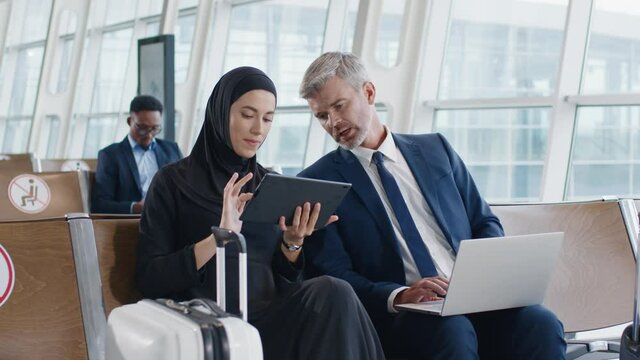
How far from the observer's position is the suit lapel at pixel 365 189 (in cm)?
253

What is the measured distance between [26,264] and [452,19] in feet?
14.8

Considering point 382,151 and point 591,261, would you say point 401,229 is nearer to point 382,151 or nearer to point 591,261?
point 382,151

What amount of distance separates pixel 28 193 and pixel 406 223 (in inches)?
71.0

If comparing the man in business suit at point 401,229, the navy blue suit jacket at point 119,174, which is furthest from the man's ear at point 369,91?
the navy blue suit jacket at point 119,174

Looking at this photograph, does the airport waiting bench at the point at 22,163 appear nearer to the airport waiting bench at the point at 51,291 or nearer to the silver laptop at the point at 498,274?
the airport waiting bench at the point at 51,291

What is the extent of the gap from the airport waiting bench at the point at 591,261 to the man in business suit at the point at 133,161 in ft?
8.11

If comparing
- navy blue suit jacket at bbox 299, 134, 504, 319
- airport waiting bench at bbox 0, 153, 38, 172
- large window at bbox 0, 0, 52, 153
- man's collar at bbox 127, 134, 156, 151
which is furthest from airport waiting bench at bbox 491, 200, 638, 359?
large window at bbox 0, 0, 52, 153

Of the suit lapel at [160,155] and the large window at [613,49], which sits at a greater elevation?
the large window at [613,49]

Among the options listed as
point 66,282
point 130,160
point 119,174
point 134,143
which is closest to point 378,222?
point 66,282

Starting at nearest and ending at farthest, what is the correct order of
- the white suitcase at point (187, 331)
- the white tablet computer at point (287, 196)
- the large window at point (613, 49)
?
1. the white suitcase at point (187, 331)
2. the white tablet computer at point (287, 196)
3. the large window at point (613, 49)

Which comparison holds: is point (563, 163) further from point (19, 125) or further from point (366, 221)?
point (19, 125)

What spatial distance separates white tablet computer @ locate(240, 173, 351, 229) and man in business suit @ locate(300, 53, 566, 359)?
369 mm

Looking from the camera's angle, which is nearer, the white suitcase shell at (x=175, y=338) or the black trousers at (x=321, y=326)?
the white suitcase shell at (x=175, y=338)

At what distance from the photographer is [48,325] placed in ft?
7.14
